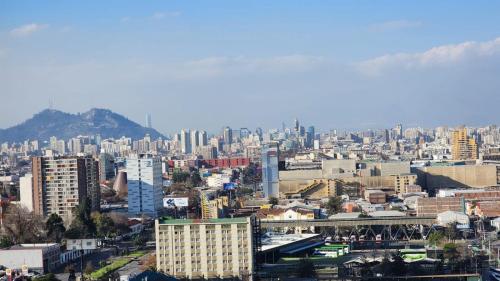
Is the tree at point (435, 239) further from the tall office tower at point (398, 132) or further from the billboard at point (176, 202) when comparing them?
the tall office tower at point (398, 132)

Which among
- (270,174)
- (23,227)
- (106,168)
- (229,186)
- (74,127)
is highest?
(74,127)

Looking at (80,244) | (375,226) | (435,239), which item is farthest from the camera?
(375,226)

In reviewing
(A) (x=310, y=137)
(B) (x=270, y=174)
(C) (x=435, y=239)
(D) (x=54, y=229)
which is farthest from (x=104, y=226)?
(A) (x=310, y=137)

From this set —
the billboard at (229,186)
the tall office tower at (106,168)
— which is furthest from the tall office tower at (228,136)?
the billboard at (229,186)

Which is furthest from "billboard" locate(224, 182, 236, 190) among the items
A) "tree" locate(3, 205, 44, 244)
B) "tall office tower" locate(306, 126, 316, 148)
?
"tall office tower" locate(306, 126, 316, 148)

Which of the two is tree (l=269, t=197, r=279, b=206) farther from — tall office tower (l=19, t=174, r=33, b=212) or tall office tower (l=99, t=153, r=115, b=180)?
tall office tower (l=99, t=153, r=115, b=180)

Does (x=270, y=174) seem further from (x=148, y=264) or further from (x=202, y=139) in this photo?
(x=202, y=139)

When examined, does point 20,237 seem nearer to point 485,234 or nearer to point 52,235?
point 52,235
